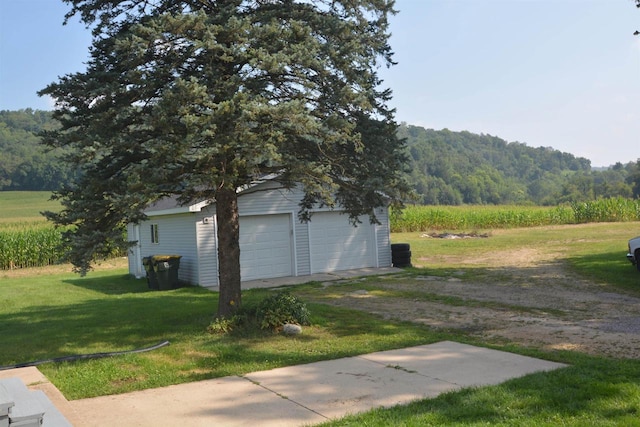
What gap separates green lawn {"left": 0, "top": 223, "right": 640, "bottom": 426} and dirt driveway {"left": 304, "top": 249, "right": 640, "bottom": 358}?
0.53 m

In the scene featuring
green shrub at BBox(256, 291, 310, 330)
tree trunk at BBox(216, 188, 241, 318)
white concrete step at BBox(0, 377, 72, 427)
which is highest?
tree trunk at BBox(216, 188, 241, 318)

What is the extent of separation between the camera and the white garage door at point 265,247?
16.9 metres

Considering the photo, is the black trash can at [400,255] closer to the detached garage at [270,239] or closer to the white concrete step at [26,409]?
the detached garage at [270,239]

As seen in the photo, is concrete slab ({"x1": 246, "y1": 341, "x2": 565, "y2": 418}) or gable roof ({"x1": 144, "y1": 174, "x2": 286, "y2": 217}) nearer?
concrete slab ({"x1": 246, "y1": 341, "x2": 565, "y2": 418})

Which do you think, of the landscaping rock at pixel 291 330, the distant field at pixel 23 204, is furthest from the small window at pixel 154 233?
the distant field at pixel 23 204

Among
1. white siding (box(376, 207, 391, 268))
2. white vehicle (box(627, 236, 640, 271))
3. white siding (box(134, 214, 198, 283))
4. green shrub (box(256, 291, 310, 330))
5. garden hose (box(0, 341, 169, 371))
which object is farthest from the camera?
white siding (box(376, 207, 391, 268))

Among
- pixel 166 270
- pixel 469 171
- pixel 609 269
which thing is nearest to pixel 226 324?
pixel 166 270

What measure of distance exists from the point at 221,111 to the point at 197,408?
383cm

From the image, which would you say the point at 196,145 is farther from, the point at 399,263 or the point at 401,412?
the point at 399,263

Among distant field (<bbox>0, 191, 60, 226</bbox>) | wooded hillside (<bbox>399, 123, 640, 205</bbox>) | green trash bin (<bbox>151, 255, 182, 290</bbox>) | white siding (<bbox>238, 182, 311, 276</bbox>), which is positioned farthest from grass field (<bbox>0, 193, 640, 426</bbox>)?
distant field (<bbox>0, 191, 60, 226</bbox>)

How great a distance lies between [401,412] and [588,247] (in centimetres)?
2060

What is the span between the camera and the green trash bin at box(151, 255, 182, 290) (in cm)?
1628

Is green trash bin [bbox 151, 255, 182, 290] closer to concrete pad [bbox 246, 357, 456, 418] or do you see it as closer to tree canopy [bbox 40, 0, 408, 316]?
tree canopy [bbox 40, 0, 408, 316]

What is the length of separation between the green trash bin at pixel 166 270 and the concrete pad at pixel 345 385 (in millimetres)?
10341
